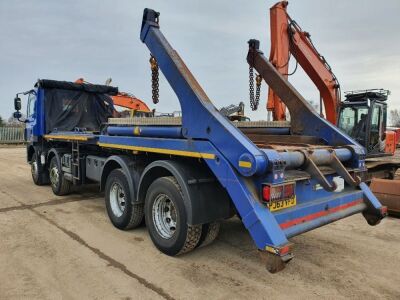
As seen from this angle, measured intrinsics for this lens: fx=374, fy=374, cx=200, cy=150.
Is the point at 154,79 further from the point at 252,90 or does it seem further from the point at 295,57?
the point at 295,57

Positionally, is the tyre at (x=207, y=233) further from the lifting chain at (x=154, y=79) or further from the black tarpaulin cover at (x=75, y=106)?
the black tarpaulin cover at (x=75, y=106)

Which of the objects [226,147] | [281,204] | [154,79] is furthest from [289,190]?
[154,79]

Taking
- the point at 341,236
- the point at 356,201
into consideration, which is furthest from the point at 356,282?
the point at 341,236

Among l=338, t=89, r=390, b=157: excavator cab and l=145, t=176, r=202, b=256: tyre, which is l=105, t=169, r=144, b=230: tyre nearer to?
l=145, t=176, r=202, b=256: tyre

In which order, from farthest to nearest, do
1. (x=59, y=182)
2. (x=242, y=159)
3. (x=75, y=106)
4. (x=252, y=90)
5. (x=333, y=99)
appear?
(x=333, y=99), (x=75, y=106), (x=59, y=182), (x=252, y=90), (x=242, y=159)

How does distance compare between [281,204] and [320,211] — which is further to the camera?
[320,211]

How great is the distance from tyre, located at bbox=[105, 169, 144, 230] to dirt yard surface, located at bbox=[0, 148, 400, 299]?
15 centimetres

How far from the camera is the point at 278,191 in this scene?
11.8 feet

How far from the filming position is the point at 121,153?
5918 mm

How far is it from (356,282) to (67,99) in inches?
305

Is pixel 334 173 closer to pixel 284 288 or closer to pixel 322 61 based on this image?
pixel 284 288

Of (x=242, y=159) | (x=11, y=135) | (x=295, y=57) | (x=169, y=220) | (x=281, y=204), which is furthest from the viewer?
(x=11, y=135)

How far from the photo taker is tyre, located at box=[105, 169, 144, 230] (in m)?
5.25

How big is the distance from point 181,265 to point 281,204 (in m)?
1.37
